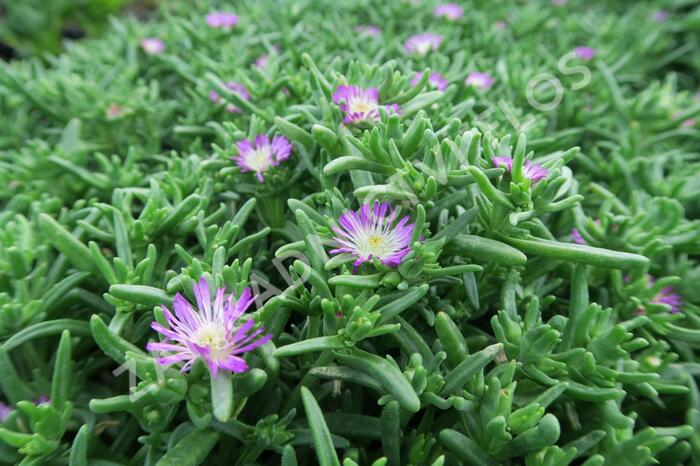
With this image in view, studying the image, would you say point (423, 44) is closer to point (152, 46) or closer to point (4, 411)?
point (152, 46)

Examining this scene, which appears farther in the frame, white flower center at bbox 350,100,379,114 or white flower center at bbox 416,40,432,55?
white flower center at bbox 416,40,432,55

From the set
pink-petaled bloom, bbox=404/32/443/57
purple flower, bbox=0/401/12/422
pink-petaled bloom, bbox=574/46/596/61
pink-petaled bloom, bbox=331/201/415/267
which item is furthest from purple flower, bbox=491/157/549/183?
pink-petaled bloom, bbox=574/46/596/61

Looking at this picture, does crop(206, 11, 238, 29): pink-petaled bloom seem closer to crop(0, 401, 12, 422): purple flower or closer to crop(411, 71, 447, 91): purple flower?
crop(411, 71, 447, 91): purple flower

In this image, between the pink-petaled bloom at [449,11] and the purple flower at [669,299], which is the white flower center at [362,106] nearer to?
the purple flower at [669,299]

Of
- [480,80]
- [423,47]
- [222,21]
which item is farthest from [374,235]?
[222,21]

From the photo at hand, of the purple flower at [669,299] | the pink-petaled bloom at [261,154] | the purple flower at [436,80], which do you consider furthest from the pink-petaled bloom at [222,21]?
the purple flower at [669,299]

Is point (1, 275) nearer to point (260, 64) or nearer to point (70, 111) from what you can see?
point (70, 111)

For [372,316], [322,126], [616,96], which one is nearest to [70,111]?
[322,126]
